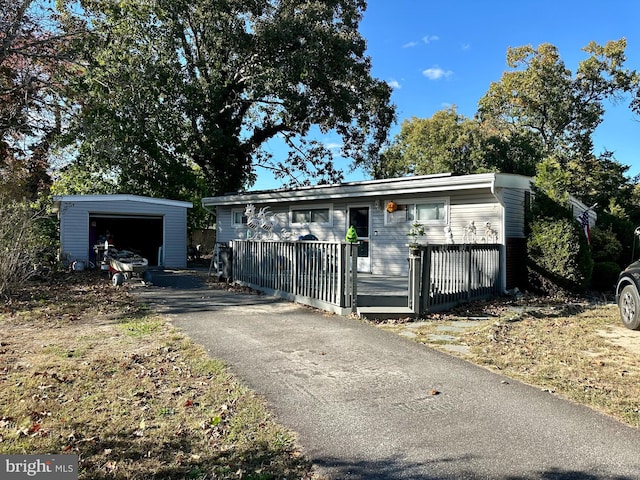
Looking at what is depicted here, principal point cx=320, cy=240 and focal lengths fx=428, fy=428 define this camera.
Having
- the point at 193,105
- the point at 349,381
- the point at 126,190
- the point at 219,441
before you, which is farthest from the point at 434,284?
the point at 126,190

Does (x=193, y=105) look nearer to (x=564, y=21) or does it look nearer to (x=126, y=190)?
(x=126, y=190)

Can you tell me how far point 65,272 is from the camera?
45.0 ft

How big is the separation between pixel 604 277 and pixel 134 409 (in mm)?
11637

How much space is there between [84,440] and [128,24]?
1897 centimetres

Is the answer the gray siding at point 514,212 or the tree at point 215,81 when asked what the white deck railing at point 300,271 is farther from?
the tree at point 215,81

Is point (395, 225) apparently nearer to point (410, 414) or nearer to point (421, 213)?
point (421, 213)

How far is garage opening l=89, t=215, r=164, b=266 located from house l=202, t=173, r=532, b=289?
5.44m

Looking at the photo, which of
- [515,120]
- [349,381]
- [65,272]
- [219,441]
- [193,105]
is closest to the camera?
[219,441]

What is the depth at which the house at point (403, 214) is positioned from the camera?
989 cm

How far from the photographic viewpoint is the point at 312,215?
13.9 m

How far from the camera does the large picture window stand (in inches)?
530

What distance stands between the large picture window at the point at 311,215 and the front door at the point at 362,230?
0.90 m

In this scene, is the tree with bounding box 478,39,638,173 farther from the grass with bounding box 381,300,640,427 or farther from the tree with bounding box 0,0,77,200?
the tree with bounding box 0,0,77,200

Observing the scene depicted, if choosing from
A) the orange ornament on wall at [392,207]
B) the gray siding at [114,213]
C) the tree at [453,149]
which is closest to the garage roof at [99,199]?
the gray siding at [114,213]
